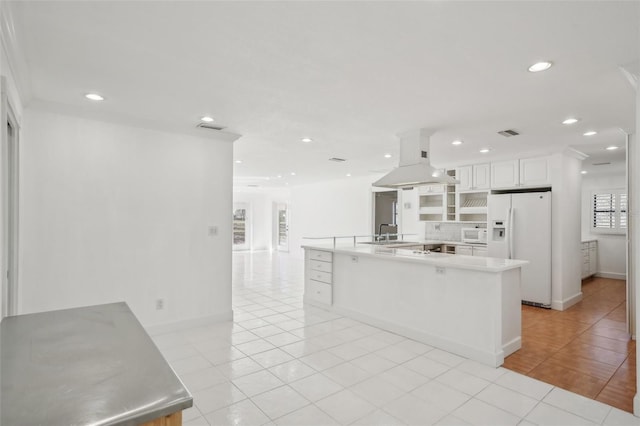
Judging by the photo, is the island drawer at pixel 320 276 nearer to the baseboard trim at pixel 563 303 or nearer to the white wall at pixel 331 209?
the baseboard trim at pixel 563 303

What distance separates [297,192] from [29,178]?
834 cm

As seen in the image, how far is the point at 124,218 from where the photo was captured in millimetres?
3824

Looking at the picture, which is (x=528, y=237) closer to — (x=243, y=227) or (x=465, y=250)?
(x=465, y=250)

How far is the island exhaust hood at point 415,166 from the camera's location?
4117mm

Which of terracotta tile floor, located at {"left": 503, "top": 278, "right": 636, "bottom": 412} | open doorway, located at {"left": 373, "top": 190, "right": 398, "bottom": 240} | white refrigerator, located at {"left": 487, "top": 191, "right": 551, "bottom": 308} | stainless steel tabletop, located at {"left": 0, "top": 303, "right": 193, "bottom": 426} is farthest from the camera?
open doorway, located at {"left": 373, "top": 190, "right": 398, "bottom": 240}

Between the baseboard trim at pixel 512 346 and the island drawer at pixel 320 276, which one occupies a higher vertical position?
the island drawer at pixel 320 276

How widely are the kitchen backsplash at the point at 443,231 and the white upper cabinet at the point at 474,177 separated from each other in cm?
96

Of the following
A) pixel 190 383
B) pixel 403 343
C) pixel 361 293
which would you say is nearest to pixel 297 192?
pixel 361 293

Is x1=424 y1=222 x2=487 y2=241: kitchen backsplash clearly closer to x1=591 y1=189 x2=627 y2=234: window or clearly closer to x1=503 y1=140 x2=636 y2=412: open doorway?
→ x1=503 y1=140 x2=636 y2=412: open doorway

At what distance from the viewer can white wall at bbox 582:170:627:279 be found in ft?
25.6

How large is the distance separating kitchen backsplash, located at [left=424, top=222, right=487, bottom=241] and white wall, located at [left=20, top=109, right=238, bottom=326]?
456cm

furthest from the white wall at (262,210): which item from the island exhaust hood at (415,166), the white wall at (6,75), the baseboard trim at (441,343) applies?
the white wall at (6,75)

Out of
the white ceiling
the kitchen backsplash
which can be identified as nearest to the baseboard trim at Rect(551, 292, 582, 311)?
the kitchen backsplash

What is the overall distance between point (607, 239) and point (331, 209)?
6777 millimetres
